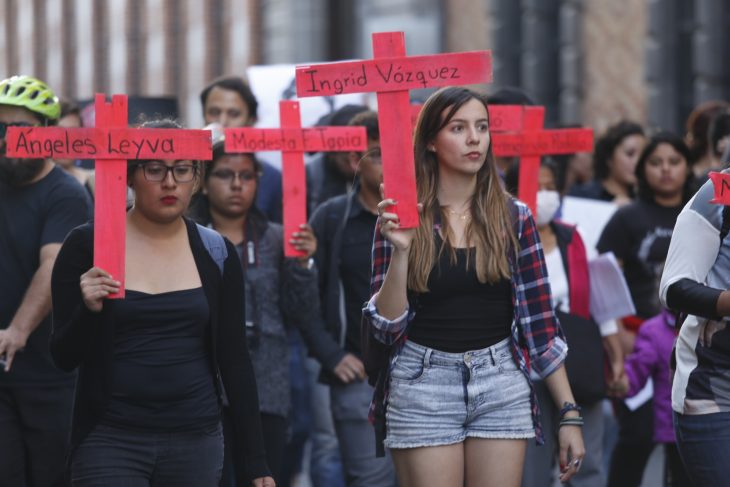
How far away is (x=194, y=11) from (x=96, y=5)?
563cm

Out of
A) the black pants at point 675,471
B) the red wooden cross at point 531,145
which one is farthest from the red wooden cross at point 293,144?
the black pants at point 675,471

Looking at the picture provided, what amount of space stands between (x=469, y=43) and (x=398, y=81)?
52.9 feet

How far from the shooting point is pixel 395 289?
4.92m

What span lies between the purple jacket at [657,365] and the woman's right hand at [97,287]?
3283 mm

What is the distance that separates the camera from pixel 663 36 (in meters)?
17.1

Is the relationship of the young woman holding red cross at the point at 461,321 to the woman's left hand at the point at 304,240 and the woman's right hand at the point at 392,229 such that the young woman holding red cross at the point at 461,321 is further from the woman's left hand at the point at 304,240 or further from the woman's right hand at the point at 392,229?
the woman's left hand at the point at 304,240

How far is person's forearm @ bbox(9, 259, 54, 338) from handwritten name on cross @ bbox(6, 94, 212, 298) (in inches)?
38.2

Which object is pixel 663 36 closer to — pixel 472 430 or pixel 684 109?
pixel 684 109

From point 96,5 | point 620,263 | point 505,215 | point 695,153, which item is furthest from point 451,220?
point 96,5

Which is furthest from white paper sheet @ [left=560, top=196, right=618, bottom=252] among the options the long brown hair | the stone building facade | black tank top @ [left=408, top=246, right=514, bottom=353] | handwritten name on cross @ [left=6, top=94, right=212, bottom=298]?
the stone building facade

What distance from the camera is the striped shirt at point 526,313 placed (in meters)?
5.11

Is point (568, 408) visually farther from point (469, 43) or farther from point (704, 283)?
point (469, 43)

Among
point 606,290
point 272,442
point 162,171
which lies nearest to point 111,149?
point 162,171

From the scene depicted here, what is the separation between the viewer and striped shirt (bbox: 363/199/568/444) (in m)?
5.11
